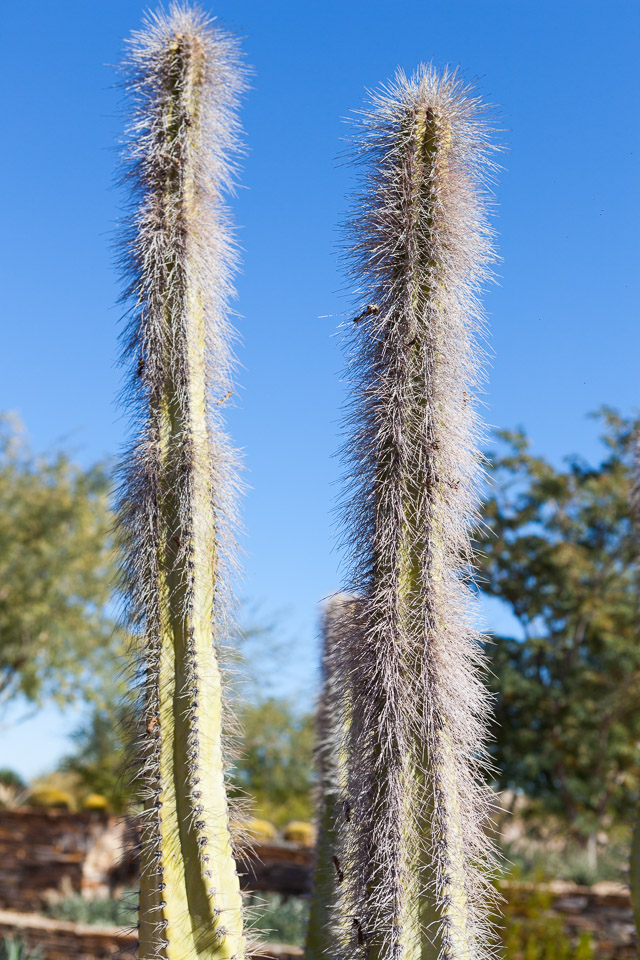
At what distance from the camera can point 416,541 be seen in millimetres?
2582

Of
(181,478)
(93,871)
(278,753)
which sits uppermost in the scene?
(278,753)

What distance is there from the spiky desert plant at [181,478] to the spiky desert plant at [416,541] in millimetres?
434

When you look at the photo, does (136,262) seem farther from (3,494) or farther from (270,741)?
(270,741)

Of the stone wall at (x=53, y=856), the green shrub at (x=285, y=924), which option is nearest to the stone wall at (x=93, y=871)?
the stone wall at (x=53, y=856)

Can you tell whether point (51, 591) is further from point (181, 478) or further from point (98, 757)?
point (181, 478)

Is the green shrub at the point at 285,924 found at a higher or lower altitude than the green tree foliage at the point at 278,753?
lower

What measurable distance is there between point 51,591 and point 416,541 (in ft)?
46.0

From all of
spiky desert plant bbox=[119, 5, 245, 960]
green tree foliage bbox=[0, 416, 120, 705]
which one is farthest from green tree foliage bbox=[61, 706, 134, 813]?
spiky desert plant bbox=[119, 5, 245, 960]

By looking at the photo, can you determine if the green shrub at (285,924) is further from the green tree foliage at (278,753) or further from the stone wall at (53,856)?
the green tree foliage at (278,753)

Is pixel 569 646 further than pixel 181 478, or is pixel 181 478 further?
pixel 569 646

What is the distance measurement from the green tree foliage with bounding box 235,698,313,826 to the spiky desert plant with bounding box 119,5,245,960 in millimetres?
14754

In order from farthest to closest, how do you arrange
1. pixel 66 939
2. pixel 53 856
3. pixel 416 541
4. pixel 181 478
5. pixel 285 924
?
pixel 53 856 < pixel 285 924 < pixel 66 939 < pixel 181 478 < pixel 416 541

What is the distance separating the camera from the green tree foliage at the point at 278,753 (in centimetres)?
1769

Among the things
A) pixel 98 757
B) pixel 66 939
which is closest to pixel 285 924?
pixel 66 939
